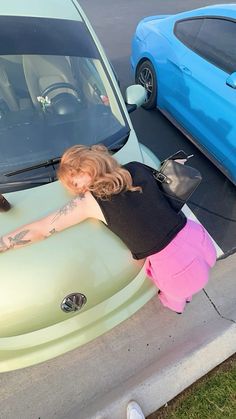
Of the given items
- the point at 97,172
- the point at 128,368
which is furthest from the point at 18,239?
the point at 128,368

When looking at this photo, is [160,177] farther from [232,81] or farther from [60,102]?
[232,81]

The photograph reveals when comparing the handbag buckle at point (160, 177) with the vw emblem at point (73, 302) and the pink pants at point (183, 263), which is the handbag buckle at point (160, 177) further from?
the vw emblem at point (73, 302)

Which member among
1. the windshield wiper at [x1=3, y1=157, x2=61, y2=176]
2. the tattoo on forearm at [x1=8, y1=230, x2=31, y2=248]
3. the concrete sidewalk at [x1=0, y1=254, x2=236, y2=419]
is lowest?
the concrete sidewalk at [x1=0, y1=254, x2=236, y2=419]

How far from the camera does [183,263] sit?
2242mm

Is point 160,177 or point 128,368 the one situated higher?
point 160,177

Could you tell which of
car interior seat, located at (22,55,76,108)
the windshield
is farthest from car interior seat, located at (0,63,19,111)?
car interior seat, located at (22,55,76,108)

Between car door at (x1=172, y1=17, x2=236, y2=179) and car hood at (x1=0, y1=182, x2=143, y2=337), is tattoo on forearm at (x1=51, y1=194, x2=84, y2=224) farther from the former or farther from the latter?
car door at (x1=172, y1=17, x2=236, y2=179)

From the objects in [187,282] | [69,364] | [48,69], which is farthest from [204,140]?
[69,364]

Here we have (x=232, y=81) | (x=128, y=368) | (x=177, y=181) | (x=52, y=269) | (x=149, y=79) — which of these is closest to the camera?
(x=52, y=269)

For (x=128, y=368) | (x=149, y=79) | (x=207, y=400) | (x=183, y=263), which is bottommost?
(x=128, y=368)

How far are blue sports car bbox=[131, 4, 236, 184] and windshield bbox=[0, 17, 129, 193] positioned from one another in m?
1.51

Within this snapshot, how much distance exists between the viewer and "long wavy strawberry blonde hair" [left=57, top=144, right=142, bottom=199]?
6.62ft

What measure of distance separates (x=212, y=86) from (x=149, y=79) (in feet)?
4.70

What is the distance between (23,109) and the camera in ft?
8.85
